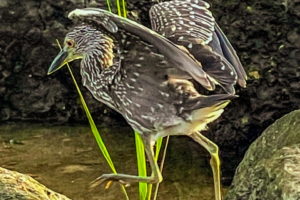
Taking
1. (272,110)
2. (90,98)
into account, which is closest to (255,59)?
(272,110)

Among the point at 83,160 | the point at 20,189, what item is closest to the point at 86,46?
the point at 20,189

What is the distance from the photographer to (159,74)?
3.76 meters

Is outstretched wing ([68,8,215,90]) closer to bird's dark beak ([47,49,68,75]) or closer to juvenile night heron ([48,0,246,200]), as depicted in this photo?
juvenile night heron ([48,0,246,200])

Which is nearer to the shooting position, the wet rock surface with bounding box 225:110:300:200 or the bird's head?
the wet rock surface with bounding box 225:110:300:200

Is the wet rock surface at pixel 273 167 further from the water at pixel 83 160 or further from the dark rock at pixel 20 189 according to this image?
the water at pixel 83 160

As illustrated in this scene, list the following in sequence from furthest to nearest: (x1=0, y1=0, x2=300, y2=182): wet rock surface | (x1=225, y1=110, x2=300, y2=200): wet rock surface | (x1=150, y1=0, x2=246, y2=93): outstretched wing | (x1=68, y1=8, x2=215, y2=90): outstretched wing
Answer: (x1=0, y1=0, x2=300, y2=182): wet rock surface < (x1=150, y1=0, x2=246, y2=93): outstretched wing < (x1=225, y1=110, x2=300, y2=200): wet rock surface < (x1=68, y1=8, x2=215, y2=90): outstretched wing

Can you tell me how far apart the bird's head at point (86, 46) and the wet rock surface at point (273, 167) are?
0.82 metres

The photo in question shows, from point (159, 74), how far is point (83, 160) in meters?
1.94

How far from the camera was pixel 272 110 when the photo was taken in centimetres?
552

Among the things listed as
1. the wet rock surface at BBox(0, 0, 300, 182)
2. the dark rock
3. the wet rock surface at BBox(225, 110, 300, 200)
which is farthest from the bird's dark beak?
the wet rock surface at BBox(0, 0, 300, 182)

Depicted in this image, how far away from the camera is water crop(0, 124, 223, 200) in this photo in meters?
5.24

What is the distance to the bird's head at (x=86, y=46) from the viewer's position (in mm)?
4035

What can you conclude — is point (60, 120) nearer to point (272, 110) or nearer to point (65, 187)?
point (65, 187)

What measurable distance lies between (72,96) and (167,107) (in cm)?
244
